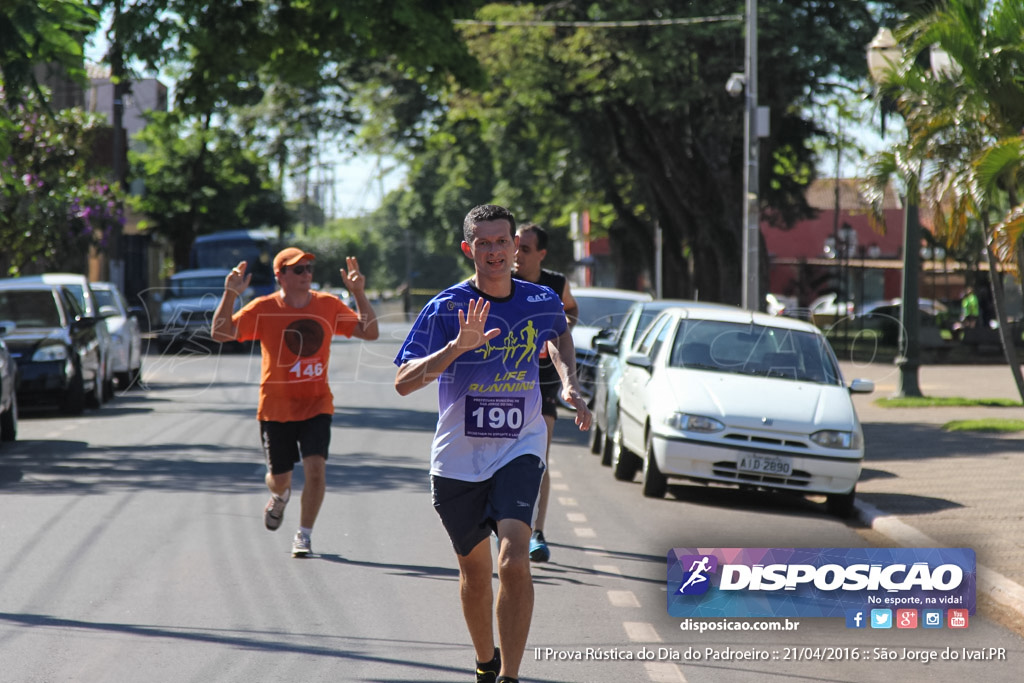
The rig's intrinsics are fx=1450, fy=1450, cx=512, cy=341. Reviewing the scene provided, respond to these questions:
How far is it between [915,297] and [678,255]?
17057 millimetres

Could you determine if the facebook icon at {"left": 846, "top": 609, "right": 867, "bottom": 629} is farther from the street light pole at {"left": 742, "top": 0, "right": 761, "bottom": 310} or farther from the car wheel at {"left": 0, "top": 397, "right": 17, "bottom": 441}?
the street light pole at {"left": 742, "top": 0, "right": 761, "bottom": 310}

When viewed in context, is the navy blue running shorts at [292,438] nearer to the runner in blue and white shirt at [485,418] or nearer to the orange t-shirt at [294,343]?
the orange t-shirt at [294,343]

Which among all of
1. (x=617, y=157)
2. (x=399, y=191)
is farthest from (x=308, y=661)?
(x=399, y=191)

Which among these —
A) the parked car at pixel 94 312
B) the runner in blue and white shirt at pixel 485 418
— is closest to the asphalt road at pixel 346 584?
the runner in blue and white shirt at pixel 485 418

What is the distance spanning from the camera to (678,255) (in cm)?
3753

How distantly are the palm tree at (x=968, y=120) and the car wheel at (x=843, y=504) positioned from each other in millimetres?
4710

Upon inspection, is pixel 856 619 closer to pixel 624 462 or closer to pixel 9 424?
pixel 624 462

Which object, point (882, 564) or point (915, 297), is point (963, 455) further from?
point (882, 564)

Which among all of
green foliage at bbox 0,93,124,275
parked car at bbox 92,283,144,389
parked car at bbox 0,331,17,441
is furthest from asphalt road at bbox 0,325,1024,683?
green foliage at bbox 0,93,124,275

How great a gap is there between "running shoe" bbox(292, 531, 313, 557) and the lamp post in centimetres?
1157

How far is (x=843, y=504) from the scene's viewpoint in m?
11.6

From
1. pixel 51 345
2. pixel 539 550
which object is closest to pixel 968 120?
pixel 539 550

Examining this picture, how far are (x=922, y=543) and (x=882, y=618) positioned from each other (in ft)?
9.07

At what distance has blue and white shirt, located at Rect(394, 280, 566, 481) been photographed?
563 cm
